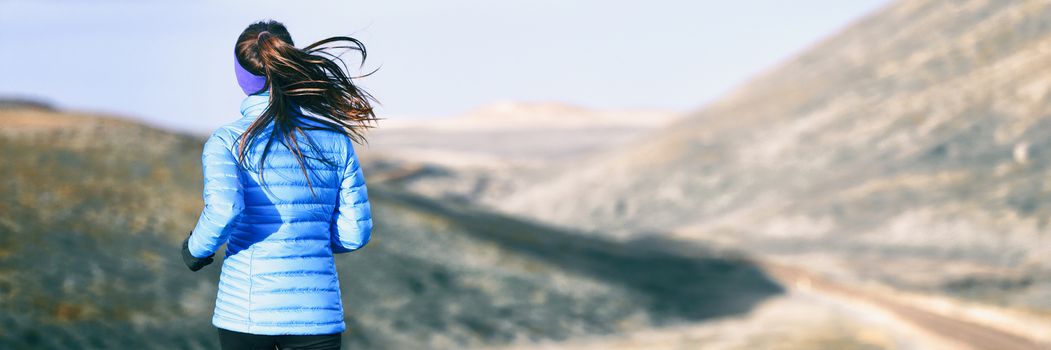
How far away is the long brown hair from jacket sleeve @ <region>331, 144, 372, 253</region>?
0.38ft

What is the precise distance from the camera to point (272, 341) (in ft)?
17.1

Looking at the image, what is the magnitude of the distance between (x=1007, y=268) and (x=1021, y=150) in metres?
16.2

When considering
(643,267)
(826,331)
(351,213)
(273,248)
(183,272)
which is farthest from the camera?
(643,267)

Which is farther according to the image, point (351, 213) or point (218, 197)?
point (351, 213)

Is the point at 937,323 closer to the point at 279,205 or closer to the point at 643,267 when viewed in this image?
the point at 643,267

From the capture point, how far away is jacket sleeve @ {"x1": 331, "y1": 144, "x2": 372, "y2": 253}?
5.35 metres

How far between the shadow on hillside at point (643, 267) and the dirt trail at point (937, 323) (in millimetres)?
1708

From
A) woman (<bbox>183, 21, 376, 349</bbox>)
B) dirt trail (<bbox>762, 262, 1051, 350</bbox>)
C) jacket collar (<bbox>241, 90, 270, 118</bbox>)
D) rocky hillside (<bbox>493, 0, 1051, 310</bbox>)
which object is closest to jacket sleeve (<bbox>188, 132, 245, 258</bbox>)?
woman (<bbox>183, 21, 376, 349</bbox>)

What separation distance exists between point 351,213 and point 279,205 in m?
0.32

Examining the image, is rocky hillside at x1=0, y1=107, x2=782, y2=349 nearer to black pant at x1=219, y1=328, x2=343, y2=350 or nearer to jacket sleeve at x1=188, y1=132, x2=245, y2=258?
black pant at x1=219, y1=328, x2=343, y2=350

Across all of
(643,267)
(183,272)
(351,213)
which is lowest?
(351,213)

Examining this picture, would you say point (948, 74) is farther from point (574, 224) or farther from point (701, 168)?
point (574, 224)

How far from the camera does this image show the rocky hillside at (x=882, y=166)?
57.6m

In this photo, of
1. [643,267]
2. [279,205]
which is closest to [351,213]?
[279,205]
